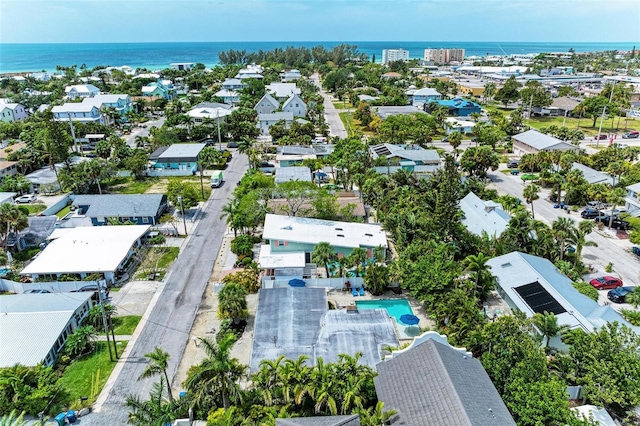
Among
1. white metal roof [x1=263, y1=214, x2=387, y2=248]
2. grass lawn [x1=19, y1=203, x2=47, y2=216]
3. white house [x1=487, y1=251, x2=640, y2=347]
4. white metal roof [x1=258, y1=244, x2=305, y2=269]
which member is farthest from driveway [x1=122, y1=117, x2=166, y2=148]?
white house [x1=487, y1=251, x2=640, y2=347]

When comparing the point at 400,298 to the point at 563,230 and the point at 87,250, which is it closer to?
the point at 563,230

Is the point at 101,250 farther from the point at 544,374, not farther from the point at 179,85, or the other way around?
the point at 179,85

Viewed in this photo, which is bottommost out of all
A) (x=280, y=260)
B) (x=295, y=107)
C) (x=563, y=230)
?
(x=280, y=260)

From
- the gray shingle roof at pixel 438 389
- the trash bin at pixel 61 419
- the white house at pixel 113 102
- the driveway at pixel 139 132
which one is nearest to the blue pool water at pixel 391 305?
the gray shingle roof at pixel 438 389

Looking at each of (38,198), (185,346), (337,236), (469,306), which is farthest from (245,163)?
(469,306)

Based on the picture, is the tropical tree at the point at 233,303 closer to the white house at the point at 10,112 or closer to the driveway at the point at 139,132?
the driveway at the point at 139,132

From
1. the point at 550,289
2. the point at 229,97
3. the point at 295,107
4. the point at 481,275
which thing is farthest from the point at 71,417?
the point at 229,97
